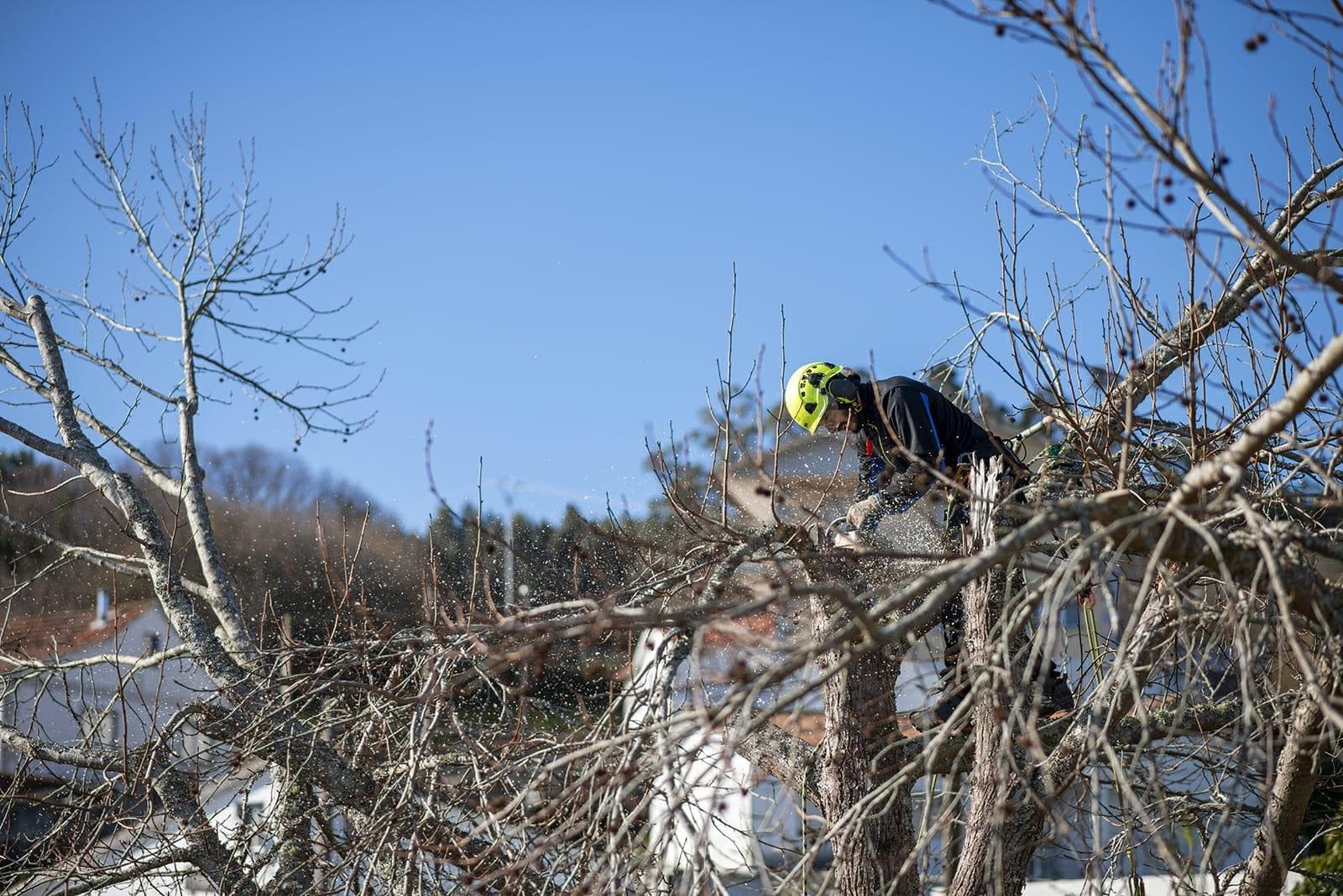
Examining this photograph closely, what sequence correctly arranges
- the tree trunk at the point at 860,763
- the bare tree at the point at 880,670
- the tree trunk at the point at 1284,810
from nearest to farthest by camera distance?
the bare tree at the point at 880,670, the tree trunk at the point at 1284,810, the tree trunk at the point at 860,763

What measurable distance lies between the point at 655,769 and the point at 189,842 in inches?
163

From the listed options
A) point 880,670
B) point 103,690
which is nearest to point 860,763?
point 880,670

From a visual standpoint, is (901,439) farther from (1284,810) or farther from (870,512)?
(1284,810)

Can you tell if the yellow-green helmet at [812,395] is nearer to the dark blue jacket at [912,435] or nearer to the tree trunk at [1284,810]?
the dark blue jacket at [912,435]

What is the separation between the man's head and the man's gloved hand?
0.56m

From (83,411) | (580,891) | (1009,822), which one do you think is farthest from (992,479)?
(83,411)

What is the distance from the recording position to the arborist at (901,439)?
5453 mm

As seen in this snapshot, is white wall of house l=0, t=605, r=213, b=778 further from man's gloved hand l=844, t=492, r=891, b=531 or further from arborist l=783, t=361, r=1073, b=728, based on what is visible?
arborist l=783, t=361, r=1073, b=728

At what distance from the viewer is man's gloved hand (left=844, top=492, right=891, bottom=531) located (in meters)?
5.46

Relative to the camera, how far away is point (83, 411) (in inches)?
305

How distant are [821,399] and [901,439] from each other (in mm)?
573

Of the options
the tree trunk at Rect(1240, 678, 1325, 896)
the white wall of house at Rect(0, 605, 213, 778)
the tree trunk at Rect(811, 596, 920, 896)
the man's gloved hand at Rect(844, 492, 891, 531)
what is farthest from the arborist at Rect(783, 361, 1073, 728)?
the white wall of house at Rect(0, 605, 213, 778)

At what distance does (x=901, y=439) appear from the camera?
18.1ft

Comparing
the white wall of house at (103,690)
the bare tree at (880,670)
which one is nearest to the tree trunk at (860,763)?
the bare tree at (880,670)
